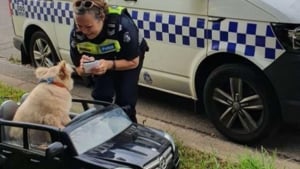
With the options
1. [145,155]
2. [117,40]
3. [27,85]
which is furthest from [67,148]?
[27,85]

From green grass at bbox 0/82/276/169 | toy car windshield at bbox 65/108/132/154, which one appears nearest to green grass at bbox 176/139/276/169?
green grass at bbox 0/82/276/169

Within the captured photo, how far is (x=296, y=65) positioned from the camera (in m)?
3.83

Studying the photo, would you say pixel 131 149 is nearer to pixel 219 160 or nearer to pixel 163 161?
pixel 163 161

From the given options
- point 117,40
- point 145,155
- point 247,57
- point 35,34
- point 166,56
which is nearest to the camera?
point 145,155

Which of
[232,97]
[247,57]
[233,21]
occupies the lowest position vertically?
[232,97]

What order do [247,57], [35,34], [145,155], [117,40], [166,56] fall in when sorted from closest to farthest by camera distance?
[145,155]
[117,40]
[247,57]
[166,56]
[35,34]

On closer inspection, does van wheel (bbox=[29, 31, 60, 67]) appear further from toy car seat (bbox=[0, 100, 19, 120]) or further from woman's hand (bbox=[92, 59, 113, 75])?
woman's hand (bbox=[92, 59, 113, 75])

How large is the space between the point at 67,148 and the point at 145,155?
0.47m

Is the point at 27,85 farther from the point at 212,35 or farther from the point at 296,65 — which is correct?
the point at 296,65

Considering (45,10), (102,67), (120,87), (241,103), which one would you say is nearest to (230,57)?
(241,103)

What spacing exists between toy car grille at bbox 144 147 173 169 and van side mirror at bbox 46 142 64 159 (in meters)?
0.51

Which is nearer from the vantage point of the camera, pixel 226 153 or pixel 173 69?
pixel 226 153

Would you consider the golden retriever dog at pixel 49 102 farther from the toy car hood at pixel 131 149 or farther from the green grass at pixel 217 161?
the green grass at pixel 217 161

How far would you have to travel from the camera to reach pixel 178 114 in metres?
5.16
